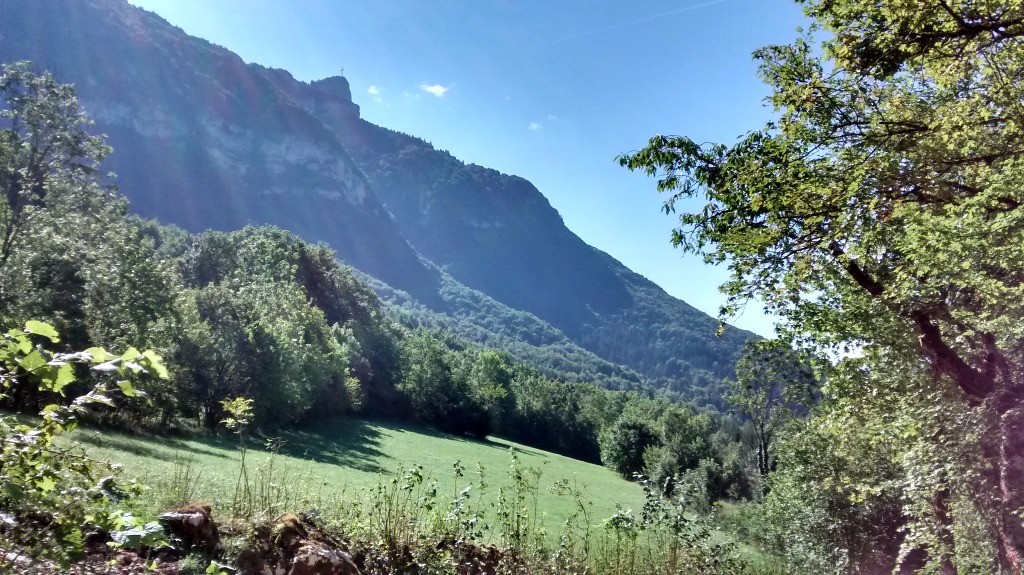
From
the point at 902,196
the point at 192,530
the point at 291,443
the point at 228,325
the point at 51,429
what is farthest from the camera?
the point at 228,325

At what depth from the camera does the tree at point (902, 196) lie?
5.12 metres

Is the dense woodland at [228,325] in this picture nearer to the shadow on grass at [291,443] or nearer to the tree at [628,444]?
the tree at [628,444]

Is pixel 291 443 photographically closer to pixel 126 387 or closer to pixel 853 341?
pixel 853 341

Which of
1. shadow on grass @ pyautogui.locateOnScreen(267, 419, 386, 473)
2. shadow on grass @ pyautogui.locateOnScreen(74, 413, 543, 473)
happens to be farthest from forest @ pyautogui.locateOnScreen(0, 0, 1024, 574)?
shadow on grass @ pyautogui.locateOnScreen(267, 419, 386, 473)

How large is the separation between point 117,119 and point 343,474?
7648 inches

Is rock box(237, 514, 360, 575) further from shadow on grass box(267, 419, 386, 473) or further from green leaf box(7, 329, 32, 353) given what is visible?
shadow on grass box(267, 419, 386, 473)

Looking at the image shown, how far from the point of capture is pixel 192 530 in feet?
16.9

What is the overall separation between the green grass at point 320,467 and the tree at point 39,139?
967 cm

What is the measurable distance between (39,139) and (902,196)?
2605cm

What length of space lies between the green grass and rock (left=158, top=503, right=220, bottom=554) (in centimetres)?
95

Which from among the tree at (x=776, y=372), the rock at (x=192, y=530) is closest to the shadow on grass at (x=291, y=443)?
the rock at (x=192, y=530)

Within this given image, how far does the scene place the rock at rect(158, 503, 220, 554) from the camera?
5.08 m

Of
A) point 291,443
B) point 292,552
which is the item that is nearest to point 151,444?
point 291,443

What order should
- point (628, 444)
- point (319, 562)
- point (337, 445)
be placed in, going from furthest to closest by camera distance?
point (628, 444) → point (337, 445) → point (319, 562)
